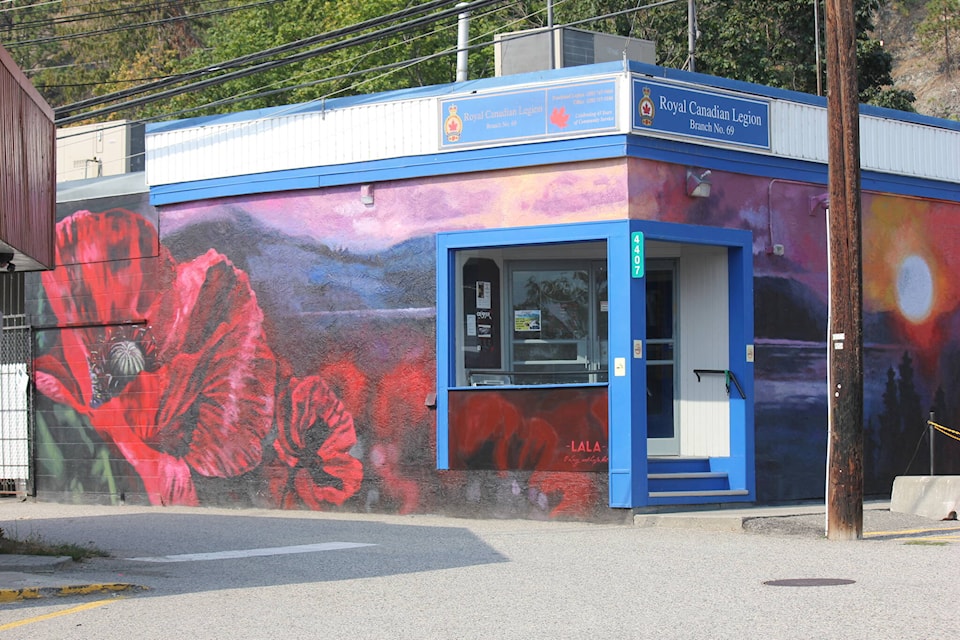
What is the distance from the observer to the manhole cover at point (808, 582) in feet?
34.1

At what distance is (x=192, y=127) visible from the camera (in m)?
19.3

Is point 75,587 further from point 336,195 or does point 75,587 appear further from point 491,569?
point 336,195

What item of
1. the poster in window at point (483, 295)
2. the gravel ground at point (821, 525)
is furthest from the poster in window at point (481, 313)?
the gravel ground at point (821, 525)

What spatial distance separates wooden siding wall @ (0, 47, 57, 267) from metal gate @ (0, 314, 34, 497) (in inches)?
274

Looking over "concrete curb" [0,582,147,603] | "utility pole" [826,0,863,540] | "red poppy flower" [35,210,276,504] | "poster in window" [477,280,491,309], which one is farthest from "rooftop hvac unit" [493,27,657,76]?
"concrete curb" [0,582,147,603]

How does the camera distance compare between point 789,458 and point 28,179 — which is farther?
point 789,458

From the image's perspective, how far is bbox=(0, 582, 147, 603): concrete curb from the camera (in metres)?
10.1

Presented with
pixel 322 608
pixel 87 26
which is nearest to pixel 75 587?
pixel 322 608

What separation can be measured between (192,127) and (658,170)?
7.09m

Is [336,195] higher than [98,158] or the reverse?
the reverse

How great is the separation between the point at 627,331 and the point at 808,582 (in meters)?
5.73

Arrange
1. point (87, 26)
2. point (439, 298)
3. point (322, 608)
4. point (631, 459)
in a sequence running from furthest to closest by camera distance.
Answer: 1. point (87, 26)
2. point (439, 298)
3. point (631, 459)
4. point (322, 608)

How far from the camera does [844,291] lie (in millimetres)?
13758

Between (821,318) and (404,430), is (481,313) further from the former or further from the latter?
(821,318)
